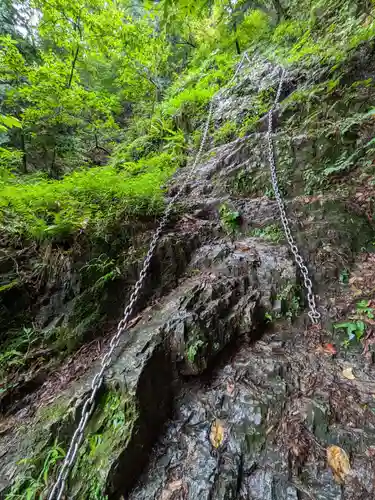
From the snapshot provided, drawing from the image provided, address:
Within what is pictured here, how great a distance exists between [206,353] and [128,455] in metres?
0.96

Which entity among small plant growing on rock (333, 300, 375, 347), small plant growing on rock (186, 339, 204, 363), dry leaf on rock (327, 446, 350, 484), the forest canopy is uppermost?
the forest canopy

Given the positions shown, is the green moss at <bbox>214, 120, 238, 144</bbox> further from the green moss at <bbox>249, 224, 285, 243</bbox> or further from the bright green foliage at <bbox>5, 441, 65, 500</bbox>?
the bright green foliage at <bbox>5, 441, 65, 500</bbox>

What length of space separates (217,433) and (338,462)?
82 cm

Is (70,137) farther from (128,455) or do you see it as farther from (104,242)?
(128,455)

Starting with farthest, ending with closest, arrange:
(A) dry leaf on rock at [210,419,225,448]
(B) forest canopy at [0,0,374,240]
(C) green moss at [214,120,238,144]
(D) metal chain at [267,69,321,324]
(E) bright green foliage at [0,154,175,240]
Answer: (B) forest canopy at [0,0,374,240]
(C) green moss at [214,120,238,144]
(E) bright green foliage at [0,154,175,240]
(D) metal chain at [267,69,321,324]
(A) dry leaf on rock at [210,419,225,448]

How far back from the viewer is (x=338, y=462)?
1.60 m

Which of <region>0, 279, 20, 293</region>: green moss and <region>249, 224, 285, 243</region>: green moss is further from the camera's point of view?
<region>249, 224, 285, 243</region>: green moss

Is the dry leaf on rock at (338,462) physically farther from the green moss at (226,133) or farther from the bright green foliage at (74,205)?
the green moss at (226,133)

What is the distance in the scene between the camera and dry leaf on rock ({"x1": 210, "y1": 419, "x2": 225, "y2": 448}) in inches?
72.5

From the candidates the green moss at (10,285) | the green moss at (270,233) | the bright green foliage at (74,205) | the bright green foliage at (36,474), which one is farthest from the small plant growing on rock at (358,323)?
the green moss at (10,285)

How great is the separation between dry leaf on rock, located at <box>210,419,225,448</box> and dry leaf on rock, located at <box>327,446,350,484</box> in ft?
2.39

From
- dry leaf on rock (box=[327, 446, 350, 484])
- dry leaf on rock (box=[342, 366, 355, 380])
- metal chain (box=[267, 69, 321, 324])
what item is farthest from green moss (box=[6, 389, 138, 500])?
metal chain (box=[267, 69, 321, 324])

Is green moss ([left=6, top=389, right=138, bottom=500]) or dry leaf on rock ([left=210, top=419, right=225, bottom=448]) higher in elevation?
green moss ([left=6, top=389, right=138, bottom=500])

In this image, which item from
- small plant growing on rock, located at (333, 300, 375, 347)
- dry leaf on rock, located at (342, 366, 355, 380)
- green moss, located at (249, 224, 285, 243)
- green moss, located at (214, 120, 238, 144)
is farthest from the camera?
green moss, located at (214, 120, 238, 144)
